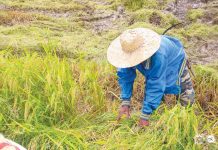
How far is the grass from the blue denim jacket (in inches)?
6.1

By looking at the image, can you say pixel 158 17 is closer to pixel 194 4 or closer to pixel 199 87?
pixel 194 4

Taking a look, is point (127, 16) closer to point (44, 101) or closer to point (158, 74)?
point (44, 101)

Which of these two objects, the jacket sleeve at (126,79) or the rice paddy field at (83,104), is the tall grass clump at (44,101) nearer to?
the rice paddy field at (83,104)

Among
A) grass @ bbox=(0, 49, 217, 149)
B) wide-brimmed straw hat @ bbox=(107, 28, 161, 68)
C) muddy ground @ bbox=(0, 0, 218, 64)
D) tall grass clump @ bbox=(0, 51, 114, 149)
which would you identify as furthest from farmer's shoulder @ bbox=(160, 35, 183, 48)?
muddy ground @ bbox=(0, 0, 218, 64)

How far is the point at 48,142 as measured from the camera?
12.3 ft

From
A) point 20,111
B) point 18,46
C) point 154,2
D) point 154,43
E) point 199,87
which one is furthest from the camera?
point 154,2

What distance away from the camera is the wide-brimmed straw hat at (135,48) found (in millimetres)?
3514

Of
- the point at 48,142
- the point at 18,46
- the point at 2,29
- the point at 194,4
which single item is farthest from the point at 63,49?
the point at 194,4

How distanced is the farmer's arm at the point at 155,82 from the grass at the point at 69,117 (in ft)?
0.41

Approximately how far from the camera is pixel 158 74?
11.8 feet

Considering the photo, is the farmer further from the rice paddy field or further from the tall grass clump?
the tall grass clump

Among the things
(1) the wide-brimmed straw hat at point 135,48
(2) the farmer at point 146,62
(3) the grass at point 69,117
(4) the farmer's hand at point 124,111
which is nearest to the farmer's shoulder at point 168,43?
(2) the farmer at point 146,62

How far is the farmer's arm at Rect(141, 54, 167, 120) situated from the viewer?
359 centimetres

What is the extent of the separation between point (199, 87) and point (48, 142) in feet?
6.18
